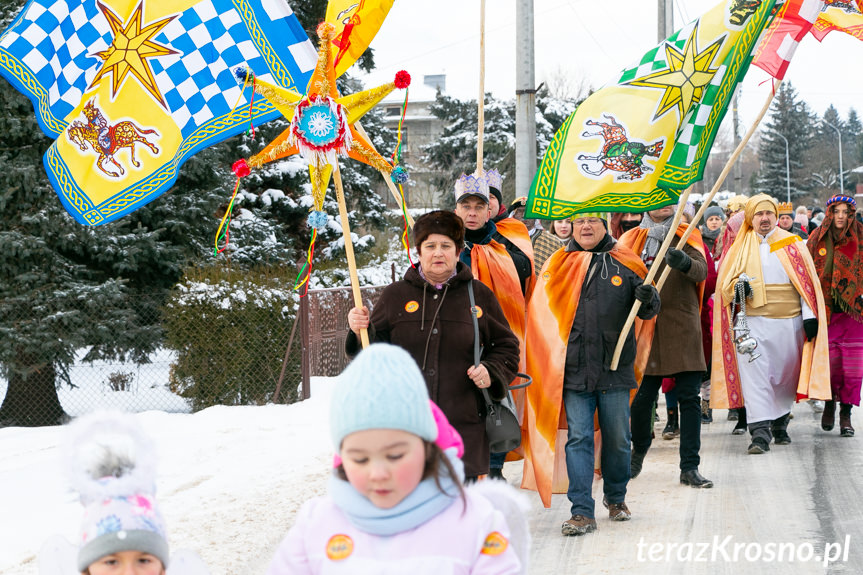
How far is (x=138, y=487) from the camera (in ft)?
8.78

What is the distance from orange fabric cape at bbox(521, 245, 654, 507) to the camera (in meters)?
6.14

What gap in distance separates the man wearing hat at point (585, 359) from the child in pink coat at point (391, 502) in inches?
142

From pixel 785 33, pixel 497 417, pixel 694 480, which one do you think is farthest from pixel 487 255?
pixel 785 33

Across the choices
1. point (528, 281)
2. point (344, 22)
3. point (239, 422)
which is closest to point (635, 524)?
point (528, 281)

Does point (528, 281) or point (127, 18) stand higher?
point (127, 18)

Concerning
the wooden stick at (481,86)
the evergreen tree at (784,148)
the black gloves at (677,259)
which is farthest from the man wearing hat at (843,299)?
the evergreen tree at (784,148)

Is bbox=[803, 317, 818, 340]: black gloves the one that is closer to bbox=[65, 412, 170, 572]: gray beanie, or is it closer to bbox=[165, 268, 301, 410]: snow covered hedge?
bbox=[165, 268, 301, 410]: snow covered hedge

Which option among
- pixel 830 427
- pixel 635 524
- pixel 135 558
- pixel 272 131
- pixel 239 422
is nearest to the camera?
pixel 135 558

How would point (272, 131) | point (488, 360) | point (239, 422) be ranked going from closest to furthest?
point (488, 360)
point (239, 422)
point (272, 131)

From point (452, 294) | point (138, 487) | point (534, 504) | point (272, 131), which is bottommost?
point (534, 504)

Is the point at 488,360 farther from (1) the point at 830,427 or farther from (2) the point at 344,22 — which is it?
(1) the point at 830,427

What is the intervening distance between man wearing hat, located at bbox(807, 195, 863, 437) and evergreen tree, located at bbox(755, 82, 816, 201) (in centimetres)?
6614

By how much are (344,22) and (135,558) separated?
140 inches

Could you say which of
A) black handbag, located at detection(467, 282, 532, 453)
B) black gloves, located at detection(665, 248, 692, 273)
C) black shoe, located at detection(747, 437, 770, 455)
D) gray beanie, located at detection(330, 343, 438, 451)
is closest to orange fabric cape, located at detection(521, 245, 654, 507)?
black gloves, located at detection(665, 248, 692, 273)
